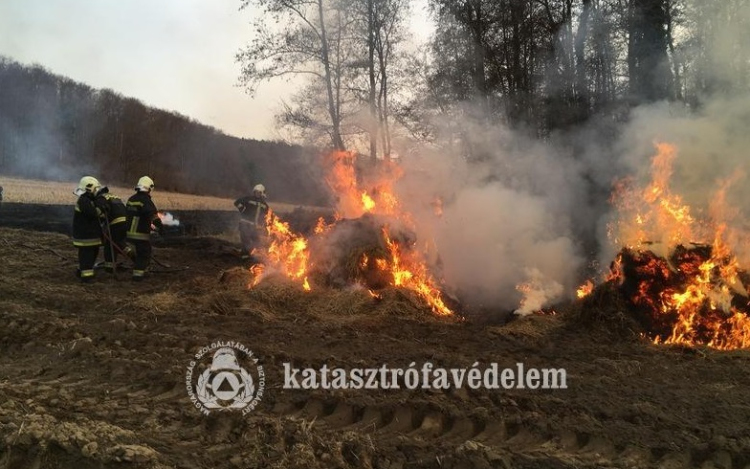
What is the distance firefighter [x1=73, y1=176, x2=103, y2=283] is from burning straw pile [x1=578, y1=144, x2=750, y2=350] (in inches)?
312

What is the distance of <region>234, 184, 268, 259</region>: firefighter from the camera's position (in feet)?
37.3

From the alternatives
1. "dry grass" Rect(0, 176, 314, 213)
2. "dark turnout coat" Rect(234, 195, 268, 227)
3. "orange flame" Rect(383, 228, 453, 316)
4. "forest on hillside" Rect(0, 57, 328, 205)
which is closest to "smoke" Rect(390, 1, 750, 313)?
"orange flame" Rect(383, 228, 453, 316)

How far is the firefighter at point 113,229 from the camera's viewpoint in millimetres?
8961

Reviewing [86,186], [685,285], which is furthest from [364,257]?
[86,186]

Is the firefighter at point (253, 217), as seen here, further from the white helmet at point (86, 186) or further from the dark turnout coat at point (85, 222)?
the dark turnout coat at point (85, 222)

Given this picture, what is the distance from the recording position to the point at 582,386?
4434mm

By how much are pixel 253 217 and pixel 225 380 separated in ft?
24.2

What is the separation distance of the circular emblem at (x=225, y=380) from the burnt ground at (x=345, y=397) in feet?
0.31

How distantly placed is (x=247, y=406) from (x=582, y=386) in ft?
9.57


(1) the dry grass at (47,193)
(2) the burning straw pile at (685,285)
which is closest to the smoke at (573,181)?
(2) the burning straw pile at (685,285)

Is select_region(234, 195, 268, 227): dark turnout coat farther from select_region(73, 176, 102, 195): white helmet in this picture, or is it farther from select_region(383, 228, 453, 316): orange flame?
select_region(383, 228, 453, 316): orange flame

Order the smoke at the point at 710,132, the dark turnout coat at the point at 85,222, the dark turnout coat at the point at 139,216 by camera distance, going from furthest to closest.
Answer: the dark turnout coat at the point at 139,216, the dark turnout coat at the point at 85,222, the smoke at the point at 710,132

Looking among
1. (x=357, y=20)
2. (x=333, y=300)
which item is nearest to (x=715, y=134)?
(x=333, y=300)

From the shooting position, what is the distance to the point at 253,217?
11.5 meters
